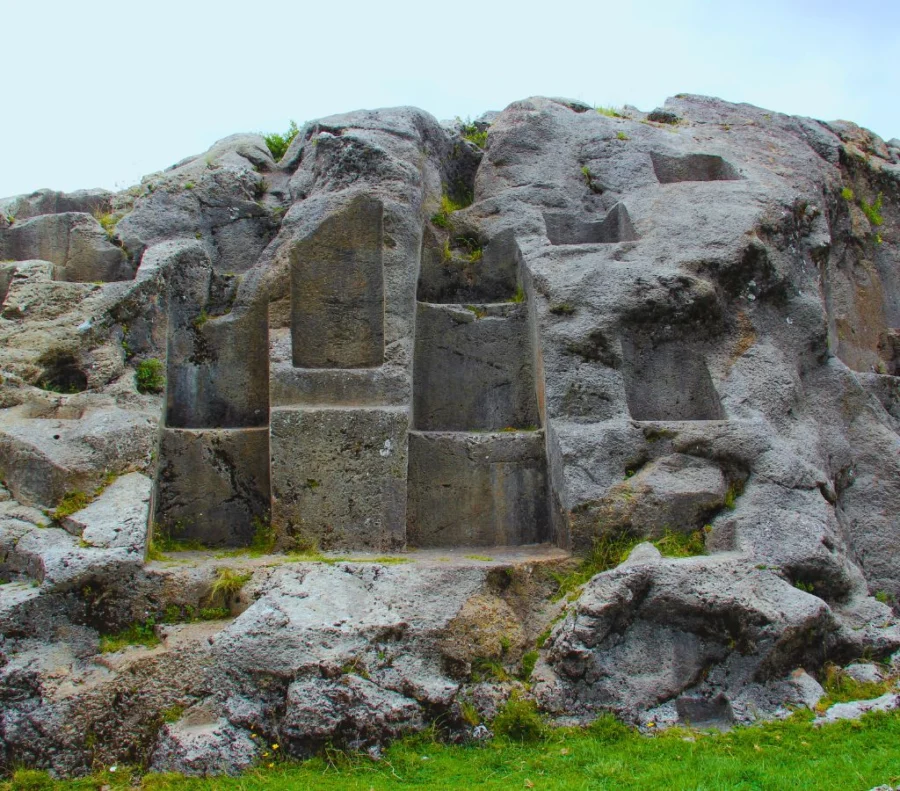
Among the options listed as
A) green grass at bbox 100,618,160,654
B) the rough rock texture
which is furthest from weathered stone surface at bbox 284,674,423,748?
green grass at bbox 100,618,160,654

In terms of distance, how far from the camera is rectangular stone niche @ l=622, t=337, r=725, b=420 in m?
9.58

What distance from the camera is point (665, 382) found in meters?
9.74

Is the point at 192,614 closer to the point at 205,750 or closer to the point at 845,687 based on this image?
the point at 205,750

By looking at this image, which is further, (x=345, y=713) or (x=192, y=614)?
(x=192, y=614)

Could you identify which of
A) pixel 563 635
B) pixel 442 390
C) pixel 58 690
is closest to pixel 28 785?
pixel 58 690

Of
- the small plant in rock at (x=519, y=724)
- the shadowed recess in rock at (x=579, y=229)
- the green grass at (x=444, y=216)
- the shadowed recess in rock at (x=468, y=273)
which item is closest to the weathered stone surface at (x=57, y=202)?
the green grass at (x=444, y=216)

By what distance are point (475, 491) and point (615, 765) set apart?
145 inches

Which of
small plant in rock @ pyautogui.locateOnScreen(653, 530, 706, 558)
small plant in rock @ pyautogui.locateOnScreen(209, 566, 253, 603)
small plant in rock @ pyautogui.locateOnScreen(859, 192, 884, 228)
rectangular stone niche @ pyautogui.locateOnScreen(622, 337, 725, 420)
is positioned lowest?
small plant in rock @ pyautogui.locateOnScreen(209, 566, 253, 603)

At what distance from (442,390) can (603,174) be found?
15.5 ft

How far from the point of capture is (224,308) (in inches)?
420

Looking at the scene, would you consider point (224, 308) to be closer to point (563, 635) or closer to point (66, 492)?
point (66, 492)

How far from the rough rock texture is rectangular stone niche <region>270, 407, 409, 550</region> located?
0.03 metres

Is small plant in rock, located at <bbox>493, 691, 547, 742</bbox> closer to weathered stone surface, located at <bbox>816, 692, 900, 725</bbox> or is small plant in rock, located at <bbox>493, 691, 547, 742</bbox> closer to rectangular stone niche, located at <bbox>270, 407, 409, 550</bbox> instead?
weathered stone surface, located at <bbox>816, 692, 900, 725</bbox>

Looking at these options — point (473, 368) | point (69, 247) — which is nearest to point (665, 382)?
point (473, 368)
